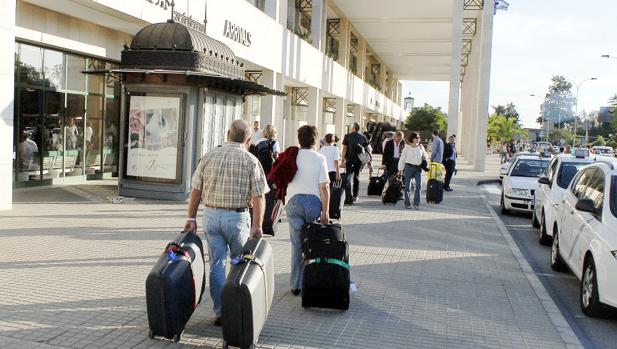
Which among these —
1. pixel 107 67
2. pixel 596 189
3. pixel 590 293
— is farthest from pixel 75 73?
pixel 590 293

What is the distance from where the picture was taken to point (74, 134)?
1686cm

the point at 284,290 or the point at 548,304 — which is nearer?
the point at 284,290

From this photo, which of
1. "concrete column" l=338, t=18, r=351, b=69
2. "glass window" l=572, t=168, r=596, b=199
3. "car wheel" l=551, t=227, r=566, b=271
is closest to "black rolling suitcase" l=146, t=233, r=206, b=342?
"glass window" l=572, t=168, r=596, b=199

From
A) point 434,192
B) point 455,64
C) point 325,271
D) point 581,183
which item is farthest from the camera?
point 455,64

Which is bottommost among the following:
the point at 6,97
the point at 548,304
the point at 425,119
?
the point at 548,304

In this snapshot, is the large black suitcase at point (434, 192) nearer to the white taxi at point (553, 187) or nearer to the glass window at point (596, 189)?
the white taxi at point (553, 187)

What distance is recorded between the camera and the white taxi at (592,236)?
6598 mm

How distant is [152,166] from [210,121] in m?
1.70

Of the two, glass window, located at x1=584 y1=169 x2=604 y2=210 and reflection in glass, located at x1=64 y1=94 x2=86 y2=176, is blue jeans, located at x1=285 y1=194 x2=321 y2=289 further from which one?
reflection in glass, located at x1=64 y1=94 x2=86 y2=176

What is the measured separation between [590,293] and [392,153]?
1029cm

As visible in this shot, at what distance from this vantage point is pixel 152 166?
1393cm

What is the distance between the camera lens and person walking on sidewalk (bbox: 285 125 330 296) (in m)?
6.59

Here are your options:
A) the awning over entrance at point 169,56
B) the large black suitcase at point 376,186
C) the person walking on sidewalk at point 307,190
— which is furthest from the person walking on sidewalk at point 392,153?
the person walking on sidewalk at point 307,190

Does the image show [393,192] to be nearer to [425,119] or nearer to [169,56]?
[169,56]
